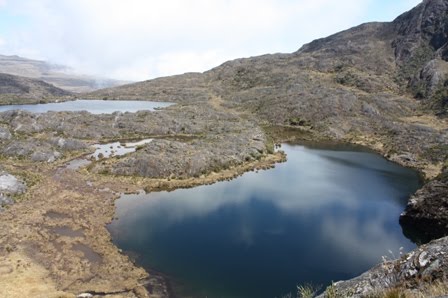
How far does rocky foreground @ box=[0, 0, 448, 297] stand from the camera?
37250 mm

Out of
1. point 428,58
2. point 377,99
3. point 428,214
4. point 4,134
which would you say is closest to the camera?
point 428,214

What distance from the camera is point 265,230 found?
165 ft

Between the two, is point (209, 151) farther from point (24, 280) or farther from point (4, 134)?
point (24, 280)

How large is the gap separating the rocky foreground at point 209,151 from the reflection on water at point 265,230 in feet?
11.6

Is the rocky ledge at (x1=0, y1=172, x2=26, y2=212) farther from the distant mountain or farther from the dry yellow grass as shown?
the distant mountain

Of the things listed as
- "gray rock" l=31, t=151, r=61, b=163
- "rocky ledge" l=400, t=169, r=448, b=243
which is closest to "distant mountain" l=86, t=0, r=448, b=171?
"rocky ledge" l=400, t=169, r=448, b=243

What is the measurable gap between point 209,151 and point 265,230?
37.3m

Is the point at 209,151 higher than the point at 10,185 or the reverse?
the reverse

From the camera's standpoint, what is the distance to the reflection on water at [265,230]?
39.5 m

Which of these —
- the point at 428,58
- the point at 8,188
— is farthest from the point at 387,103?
the point at 8,188

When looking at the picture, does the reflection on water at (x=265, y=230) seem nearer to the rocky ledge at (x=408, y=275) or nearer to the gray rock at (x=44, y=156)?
the rocky ledge at (x=408, y=275)

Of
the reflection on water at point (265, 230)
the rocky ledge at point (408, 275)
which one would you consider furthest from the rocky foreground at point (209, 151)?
the reflection on water at point (265, 230)

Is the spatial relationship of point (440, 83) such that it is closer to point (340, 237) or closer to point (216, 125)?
point (216, 125)

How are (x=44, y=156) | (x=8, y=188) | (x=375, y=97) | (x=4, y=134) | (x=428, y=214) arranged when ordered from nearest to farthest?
(x=428, y=214)
(x=8, y=188)
(x=44, y=156)
(x=4, y=134)
(x=375, y=97)
